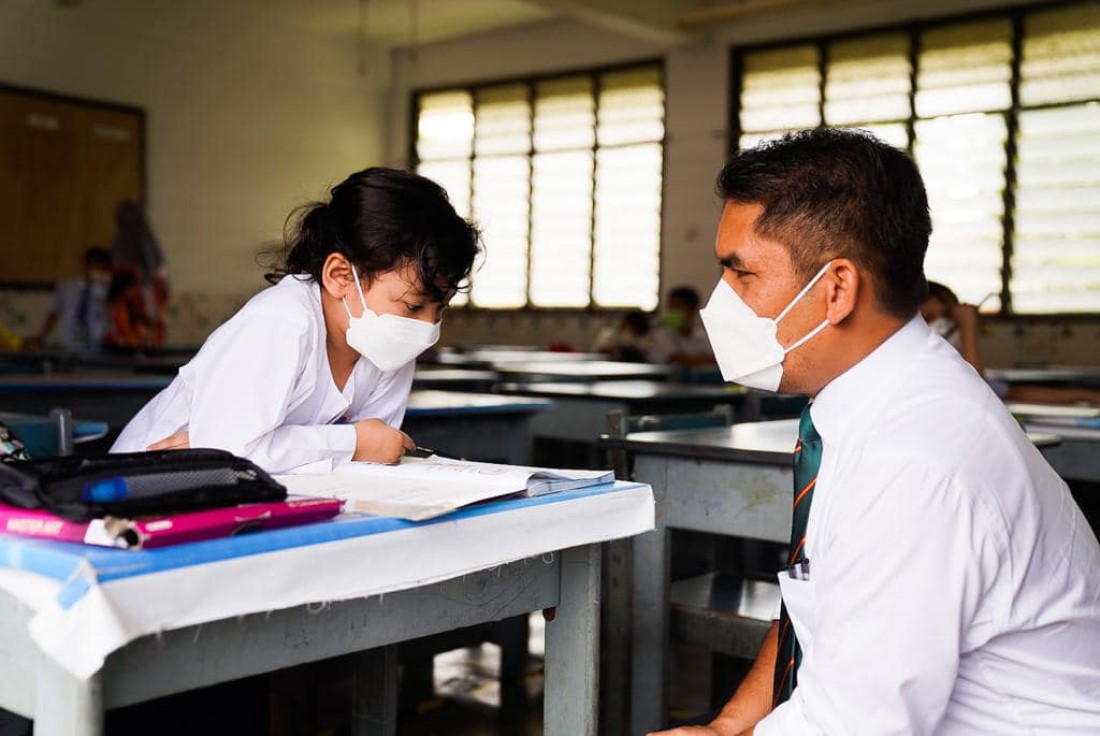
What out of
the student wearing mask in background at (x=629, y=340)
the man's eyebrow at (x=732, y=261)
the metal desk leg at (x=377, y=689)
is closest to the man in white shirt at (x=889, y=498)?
the man's eyebrow at (x=732, y=261)

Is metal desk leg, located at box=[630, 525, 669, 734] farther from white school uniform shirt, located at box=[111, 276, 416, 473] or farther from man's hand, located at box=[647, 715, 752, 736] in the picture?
man's hand, located at box=[647, 715, 752, 736]

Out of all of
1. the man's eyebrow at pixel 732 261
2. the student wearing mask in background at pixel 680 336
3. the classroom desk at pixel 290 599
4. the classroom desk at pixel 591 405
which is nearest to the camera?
the classroom desk at pixel 290 599

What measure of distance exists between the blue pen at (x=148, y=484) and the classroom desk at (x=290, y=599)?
5cm

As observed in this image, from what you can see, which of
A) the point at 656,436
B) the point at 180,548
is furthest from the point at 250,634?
the point at 656,436

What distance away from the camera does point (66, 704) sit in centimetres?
90

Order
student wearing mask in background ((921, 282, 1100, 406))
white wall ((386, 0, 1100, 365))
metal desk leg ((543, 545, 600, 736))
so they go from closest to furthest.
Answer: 1. metal desk leg ((543, 545, 600, 736))
2. student wearing mask in background ((921, 282, 1100, 406))
3. white wall ((386, 0, 1100, 365))

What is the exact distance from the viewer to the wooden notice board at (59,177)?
30.7 feet

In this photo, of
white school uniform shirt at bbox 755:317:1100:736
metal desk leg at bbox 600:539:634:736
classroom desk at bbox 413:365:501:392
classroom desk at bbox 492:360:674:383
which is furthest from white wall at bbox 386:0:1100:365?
white school uniform shirt at bbox 755:317:1100:736

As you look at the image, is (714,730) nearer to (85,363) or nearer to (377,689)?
(377,689)

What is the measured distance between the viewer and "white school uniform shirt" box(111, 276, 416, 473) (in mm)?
1590

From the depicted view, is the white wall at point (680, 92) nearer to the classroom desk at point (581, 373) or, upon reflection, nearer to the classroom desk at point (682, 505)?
the classroom desk at point (581, 373)

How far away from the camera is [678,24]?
9.77 m

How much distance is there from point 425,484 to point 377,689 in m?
0.76

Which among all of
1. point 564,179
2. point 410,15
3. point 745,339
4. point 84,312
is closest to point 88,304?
point 84,312
